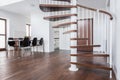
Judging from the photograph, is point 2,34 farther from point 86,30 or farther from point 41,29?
point 86,30

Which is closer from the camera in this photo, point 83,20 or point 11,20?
point 83,20

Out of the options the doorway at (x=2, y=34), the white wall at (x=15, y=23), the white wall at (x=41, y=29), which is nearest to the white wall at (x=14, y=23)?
the white wall at (x=15, y=23)

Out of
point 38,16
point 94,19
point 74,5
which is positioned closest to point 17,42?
point 38,16

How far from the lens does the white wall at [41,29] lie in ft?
24.6

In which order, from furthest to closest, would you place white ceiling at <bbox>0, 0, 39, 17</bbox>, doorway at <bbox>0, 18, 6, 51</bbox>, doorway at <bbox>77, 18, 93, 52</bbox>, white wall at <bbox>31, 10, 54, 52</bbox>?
1. doorway at <bbox>0, 18, 6, 51</bbox>
2. doorway at <bbox>77, 18, 93, 52</bbox>
3. white wall at <bbox>31, 10, 54, 52</bbox>
4. white ceiling at <bbox>0, 0, 39, 17</bbox>

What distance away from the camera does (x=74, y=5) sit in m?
3.54

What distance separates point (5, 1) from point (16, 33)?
3.18 meters

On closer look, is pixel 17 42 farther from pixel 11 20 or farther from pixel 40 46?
pixel 11 20

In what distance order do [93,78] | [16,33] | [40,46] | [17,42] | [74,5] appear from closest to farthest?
[93,78], [74,5], [17,42], [40,46], [16,33]

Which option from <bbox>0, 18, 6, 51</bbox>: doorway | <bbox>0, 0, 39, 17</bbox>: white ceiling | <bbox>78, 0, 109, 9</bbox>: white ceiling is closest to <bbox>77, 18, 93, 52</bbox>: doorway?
<bbox>78, 0, 109, 9</bbox>: white ceiling

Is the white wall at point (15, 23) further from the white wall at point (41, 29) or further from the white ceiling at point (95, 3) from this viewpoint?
the white ceiling at point (95, 3)

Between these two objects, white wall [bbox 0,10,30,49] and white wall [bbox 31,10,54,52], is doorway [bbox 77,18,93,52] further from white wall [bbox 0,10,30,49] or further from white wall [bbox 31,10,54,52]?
white wall [bbox 0,10,30,49]

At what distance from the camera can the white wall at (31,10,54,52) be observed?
24.6 feet

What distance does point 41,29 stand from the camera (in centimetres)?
768
